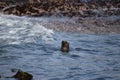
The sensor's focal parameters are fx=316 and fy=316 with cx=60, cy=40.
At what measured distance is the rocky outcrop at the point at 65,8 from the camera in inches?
1084

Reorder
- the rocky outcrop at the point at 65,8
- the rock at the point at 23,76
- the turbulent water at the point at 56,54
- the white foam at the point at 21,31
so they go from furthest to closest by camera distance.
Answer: the rocky outcrop at the point at 65,8 → the white foam at the point at 21,31 → the turbulent water at the point at 56,54 → the rock at the point at 23,76

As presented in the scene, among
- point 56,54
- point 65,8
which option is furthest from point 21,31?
point 65,8

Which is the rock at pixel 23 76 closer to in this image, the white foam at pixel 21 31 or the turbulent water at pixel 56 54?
the turbulent water at pixel 56 54

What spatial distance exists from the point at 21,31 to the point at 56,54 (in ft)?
20.0

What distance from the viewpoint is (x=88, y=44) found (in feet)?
55.3

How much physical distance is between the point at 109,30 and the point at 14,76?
11.4 m

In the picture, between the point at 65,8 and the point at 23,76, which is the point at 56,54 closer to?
the point at 23,76

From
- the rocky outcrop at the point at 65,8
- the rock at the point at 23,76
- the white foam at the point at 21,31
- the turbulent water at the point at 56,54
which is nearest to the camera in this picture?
the rock at the point at 23,76

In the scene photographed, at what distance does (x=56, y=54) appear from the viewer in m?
14.6

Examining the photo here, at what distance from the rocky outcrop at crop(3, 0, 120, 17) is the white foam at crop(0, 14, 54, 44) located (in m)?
2.89

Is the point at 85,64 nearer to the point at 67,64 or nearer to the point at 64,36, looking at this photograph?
the point at 67,64

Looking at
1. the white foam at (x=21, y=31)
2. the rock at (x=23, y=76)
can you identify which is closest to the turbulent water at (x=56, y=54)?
the white foam at (x=21, y=31)

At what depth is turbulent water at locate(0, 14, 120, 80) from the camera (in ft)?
38.0

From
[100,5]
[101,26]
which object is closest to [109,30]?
[101,26]
